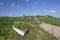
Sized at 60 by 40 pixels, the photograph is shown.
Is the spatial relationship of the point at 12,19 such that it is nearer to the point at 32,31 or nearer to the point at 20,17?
the point at 20,17

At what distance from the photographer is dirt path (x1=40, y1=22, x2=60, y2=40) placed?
6.51 metres

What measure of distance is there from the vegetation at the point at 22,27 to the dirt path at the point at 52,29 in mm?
262

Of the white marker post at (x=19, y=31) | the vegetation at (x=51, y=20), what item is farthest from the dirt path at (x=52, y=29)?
the white marker post at (x=19, y=31)

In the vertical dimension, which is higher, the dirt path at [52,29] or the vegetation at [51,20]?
→ the vegetation at [51,20]

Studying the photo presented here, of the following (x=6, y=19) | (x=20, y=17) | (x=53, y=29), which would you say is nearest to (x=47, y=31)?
(x=53, y=29)

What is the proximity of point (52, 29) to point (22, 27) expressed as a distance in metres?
1.32

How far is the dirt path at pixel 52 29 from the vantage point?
6.51 m

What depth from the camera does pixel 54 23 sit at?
7.23 m

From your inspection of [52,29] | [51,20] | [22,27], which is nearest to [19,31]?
[22,27]

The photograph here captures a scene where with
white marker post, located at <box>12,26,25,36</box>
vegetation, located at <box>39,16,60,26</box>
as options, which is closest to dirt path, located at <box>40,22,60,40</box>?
vegetation, located at <box>39,16,60,26</box>

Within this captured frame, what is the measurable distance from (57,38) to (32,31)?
1039 millimetres

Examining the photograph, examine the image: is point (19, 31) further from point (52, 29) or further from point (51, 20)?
point (51, 20)

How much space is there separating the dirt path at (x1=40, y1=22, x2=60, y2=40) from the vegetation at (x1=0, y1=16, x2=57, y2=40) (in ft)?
0.86

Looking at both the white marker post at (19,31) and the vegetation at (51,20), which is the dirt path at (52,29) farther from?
the white marker post at (19,31)
